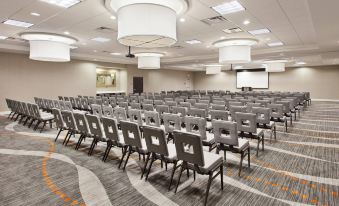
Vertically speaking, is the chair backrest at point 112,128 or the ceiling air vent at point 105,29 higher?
the ceiling air vent at point 105,29

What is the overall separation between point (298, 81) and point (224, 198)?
2417cm

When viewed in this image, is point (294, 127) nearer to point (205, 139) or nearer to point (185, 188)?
point (205, 139)

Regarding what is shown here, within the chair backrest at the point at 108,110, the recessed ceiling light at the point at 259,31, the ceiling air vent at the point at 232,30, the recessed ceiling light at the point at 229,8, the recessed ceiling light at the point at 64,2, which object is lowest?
the chair backrest at the point at 108,110

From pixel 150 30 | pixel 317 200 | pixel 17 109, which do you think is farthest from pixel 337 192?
pixel 17 109

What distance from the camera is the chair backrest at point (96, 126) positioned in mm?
4547

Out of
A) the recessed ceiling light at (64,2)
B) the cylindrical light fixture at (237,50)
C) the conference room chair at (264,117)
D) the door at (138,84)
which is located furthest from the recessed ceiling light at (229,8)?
the door at (138,84)

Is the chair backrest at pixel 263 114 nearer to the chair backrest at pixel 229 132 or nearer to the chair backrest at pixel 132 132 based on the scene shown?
the chair backrest at pixel 229 132

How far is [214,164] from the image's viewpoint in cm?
318

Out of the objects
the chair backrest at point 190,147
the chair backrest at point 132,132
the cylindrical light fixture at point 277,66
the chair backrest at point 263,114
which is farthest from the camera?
the cylindrical light fixture at point 277,66

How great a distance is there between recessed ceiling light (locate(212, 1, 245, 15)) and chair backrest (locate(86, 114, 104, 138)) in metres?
4.23

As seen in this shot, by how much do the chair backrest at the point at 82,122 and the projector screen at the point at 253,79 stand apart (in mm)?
24426

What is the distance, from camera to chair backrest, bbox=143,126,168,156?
332 cm

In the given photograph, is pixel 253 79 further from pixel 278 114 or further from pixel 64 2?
pixel 64 2

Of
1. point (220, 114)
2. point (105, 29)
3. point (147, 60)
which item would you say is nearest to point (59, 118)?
point (105, 29)
